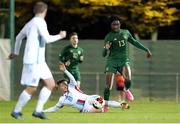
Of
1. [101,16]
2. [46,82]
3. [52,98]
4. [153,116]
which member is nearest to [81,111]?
[153,116]

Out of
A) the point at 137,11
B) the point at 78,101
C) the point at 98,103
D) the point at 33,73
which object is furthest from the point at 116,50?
the point at 137,11

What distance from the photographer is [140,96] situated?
28.7 meters

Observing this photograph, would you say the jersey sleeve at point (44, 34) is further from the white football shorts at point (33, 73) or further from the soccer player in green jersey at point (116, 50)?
the soccer player in green jersey at point (116, 50)

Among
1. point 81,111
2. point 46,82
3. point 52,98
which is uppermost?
point 46,82

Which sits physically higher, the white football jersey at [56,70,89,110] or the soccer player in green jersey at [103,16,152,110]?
the soccer player in green jersey at [103,16,152,110]

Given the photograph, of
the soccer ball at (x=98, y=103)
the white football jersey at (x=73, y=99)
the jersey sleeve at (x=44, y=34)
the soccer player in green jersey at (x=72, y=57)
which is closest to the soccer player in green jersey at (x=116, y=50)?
the soccer ball at (x=98, y=103)

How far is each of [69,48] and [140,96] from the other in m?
7.84

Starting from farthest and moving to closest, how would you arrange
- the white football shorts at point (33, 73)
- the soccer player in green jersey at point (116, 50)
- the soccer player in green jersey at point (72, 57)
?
the soccer player in green jersey at point (72, 57), the soccer player in green jersey at point (116, 50), the white football shorts at point (33, 73)

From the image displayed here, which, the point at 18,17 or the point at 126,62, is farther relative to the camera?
the point at 18,17

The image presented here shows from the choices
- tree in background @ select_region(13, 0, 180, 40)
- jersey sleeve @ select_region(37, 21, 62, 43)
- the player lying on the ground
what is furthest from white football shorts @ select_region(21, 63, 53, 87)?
tree in background @ select_region(13, 0, 180, 40)

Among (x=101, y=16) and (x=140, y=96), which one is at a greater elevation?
(x=101, y=16)

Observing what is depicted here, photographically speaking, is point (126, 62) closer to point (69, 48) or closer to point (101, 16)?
point (69, 48)

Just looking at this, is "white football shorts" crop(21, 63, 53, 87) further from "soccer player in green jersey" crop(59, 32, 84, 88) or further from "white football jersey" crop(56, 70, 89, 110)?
"soccer player in green jersey" crop(59, 32, 84, 88)

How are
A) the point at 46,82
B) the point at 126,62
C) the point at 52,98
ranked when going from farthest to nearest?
1. the point at 52,98
2. the point at 126,62
3. the point at 46,82
